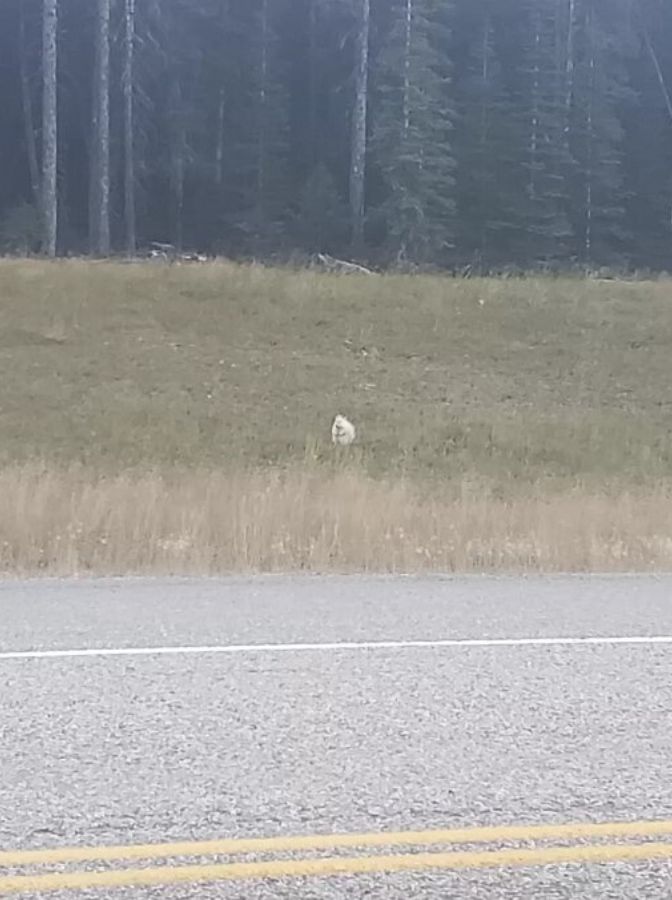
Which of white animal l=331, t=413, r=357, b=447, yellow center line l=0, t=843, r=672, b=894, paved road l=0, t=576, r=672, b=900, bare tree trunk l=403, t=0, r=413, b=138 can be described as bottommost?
white animal l=331, t=413, r=357, b=447

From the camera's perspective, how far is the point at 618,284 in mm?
29984

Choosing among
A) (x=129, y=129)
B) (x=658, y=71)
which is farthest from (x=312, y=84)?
(x=658, y=71)

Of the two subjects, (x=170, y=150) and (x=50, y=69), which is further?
(x=170, y=150)

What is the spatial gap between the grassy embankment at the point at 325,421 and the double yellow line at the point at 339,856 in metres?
6.66

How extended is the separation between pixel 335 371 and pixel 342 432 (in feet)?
10.3

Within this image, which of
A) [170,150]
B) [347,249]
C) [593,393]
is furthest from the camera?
[170,150]

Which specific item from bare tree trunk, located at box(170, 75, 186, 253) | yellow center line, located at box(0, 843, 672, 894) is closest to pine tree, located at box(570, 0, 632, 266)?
bare tree trunk, located at box(170, 75, 186, 253)

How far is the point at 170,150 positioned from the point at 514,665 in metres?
46.9

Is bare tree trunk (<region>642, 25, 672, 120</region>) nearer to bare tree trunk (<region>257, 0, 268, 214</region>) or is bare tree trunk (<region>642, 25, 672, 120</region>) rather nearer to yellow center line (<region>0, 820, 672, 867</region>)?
bare tree trunk (<region>257, 0, 268, 214</region>)

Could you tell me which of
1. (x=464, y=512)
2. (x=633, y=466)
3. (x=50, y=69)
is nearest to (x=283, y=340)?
(x=633, y=466)

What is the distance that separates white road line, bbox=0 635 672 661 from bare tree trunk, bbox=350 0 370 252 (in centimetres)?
3575

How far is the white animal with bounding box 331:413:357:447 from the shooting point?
2108 centimetres

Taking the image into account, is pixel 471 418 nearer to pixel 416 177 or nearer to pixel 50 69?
pixel 50 69

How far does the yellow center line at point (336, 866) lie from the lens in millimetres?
4246
